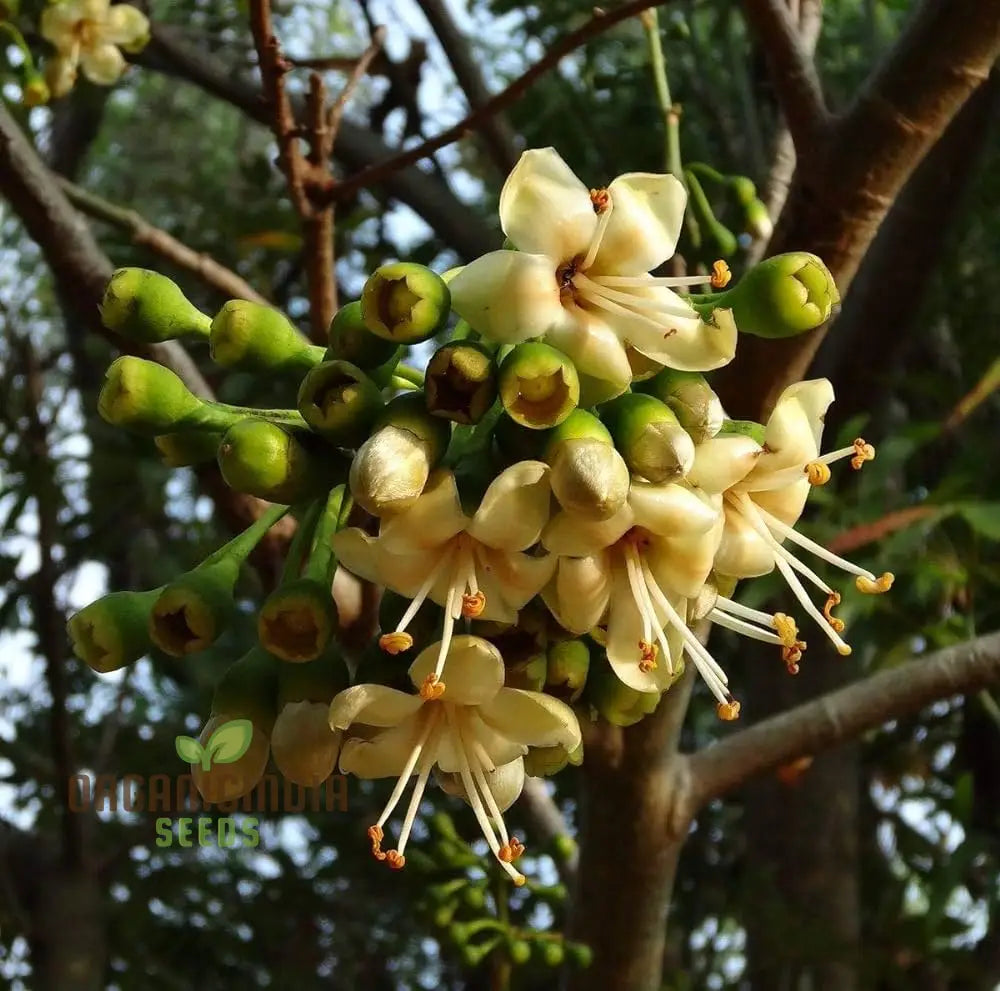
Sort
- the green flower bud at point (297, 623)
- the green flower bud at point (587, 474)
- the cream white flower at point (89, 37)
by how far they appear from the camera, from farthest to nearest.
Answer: the cream white flower at point (89, 37) < the green flower bud at point (297, 623) < the green flower bud at point (587, 474)

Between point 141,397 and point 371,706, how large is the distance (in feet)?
0.83

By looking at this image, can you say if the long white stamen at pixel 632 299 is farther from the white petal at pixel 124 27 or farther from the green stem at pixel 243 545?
the white petal at pixel 124 27

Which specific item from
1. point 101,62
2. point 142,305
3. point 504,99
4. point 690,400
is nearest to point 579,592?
point 690,400

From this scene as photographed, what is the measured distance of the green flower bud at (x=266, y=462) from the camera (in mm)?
729

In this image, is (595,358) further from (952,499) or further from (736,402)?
(952,499)

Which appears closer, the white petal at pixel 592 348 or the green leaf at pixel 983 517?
the white petal at pixel 592 348

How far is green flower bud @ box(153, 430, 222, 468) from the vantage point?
33.8 inches

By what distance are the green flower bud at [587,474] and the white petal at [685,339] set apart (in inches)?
3.0

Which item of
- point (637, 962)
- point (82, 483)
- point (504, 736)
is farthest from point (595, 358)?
point (82, 483)

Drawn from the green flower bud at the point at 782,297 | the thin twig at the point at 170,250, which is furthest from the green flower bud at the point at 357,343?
the thin twig at the point at 170,250

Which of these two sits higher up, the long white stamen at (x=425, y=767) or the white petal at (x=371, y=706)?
the white petal at (x=371, y=706)

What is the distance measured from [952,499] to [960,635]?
213mm

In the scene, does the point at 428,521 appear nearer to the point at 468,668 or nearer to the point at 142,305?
the point at 468,668

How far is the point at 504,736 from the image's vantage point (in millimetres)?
790
